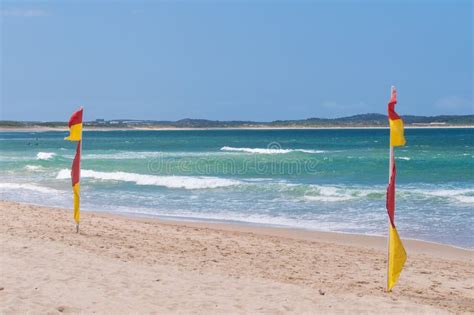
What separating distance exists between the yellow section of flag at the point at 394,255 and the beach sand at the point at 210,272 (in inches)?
8.7

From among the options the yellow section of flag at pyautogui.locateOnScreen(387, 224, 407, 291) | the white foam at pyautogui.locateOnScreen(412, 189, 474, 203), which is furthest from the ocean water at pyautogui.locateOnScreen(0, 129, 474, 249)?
the yellow section of flag at pyautogui.locateOnScreen(387, 224, 407, 291)

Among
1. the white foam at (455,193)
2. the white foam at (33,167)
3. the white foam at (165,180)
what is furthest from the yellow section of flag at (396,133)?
the white foam at (33,167)

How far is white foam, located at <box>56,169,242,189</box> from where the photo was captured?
75.0ft

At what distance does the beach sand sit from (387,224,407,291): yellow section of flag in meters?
0.22

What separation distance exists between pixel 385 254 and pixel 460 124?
14584 centimetres

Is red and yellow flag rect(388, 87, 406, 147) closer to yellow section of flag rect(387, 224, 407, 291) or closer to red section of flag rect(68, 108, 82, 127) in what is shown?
yellow section of flag rect(387, 224, 407, 291)

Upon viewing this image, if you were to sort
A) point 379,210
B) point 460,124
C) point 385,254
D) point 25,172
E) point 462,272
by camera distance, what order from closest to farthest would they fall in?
point 462,272 → point 385,254 → point 379,210 → point 25,172 → point 460,124

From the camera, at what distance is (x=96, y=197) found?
19969mm

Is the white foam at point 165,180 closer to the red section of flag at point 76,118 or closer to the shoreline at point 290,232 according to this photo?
the shoreline at point 290,232

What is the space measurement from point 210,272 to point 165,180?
16.3m

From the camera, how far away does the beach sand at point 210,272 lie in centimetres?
662

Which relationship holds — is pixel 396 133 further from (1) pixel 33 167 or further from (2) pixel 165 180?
(1) pixel 33 167

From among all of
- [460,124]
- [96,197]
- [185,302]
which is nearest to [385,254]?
[185,302]

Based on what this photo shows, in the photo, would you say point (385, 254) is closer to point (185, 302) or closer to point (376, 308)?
point (376, 308)
